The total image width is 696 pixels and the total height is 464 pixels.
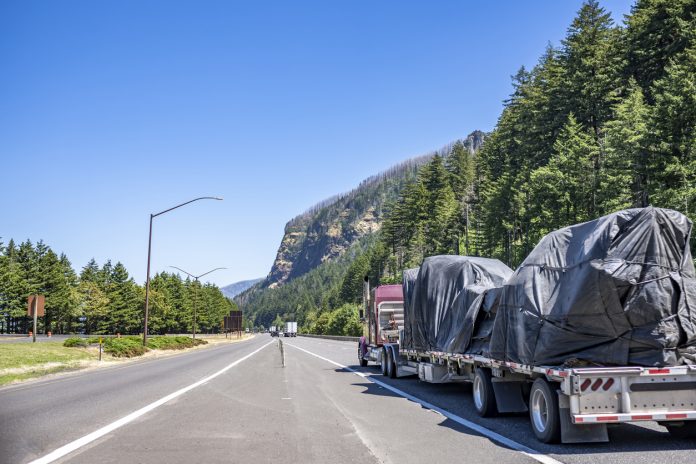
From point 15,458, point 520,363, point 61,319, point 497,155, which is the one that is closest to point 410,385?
point 520,363

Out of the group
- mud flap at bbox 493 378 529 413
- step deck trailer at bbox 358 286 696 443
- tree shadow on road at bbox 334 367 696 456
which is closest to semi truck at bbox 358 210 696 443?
step deck trailer at bbox 358 286 696 443

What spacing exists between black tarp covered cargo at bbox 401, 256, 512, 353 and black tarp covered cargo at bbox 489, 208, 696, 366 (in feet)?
11.2

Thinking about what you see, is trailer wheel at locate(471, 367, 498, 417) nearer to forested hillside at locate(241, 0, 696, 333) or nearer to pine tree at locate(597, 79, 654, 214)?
forested hillside at locate(241, 0, 696, 333)

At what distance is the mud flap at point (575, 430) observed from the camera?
7.52 m

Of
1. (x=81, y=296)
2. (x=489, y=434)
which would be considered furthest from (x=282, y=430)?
(x=81, y=296)

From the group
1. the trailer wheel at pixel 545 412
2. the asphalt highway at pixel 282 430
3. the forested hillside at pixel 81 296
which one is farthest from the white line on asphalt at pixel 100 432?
the forested hillside at pixel 81 296

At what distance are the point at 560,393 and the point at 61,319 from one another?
104142 mm

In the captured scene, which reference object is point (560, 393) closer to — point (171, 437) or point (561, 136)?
point (171, 437)

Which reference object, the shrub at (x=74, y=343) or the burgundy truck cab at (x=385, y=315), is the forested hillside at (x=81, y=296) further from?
the burgundy truck cab at (x=385, y=315)

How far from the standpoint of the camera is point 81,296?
94562 mm

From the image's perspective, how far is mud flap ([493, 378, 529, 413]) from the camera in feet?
32.9

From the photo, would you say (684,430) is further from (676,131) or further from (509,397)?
(676,131)

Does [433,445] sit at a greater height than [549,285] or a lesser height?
lesser

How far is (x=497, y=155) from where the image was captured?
76.6 m
